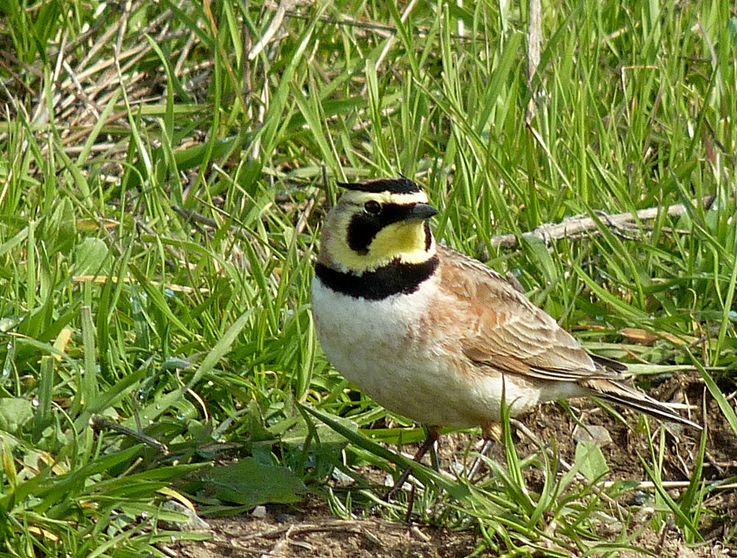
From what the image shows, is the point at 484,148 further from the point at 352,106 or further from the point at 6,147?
the point at 6,147

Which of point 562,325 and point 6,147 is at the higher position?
point 6,147

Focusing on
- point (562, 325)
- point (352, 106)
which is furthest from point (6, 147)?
point (562, 325)

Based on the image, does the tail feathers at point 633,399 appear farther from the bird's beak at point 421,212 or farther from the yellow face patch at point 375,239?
the bird's beak at point 421,212

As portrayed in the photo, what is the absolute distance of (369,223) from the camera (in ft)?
15.1

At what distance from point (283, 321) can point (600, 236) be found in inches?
58.9

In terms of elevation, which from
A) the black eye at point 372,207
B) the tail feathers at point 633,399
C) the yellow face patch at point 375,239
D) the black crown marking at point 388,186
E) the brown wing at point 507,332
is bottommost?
the tail feathers at point 633,399

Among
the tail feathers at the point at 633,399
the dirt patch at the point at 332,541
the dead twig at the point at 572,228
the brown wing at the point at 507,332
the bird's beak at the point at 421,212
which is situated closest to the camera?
the dirt patch at the point at 332,541

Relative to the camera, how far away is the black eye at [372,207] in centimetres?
455

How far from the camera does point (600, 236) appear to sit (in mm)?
5914

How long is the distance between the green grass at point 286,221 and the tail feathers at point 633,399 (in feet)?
0.59

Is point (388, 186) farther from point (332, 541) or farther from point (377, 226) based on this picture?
point (332, 541)

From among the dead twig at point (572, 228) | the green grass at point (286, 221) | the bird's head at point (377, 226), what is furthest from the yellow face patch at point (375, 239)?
the dead twig at point (572, 228)

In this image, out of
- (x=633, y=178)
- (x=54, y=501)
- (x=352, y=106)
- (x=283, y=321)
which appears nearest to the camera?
(x=54, y=501)

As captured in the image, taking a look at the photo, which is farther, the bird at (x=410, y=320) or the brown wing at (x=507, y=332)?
the brown wing at (x=507, y=332)
